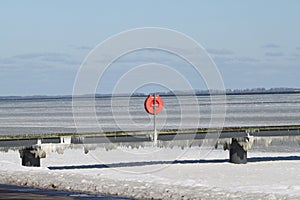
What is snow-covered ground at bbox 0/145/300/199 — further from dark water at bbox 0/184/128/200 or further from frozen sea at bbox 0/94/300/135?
frozen sea at bbox 0/94/300/135

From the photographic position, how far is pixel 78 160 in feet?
106

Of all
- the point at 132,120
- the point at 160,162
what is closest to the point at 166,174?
the point at 160,162

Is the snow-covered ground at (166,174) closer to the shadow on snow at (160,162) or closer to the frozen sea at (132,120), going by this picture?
the shadow on snow at (160,162)

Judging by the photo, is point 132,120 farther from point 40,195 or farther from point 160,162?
point 40,195

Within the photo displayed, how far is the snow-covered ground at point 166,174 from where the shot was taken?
1662 centimetres

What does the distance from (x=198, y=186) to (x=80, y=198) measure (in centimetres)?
307

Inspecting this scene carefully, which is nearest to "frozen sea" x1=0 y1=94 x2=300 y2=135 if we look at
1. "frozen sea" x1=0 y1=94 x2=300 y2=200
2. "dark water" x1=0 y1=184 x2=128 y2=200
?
"frozen sea" x1=0 y1=94 x2=300 y2=200

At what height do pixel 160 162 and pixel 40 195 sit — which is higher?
pixel 160 162

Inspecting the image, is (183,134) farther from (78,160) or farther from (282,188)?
(282,188)

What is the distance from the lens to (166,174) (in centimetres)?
2592

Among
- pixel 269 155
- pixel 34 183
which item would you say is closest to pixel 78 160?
pixel 269 155

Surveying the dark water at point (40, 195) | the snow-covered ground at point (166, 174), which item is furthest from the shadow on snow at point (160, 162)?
the dark water at point (40, 195)

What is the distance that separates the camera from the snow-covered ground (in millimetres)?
16625

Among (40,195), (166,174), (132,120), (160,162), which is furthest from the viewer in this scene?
(132,120)
